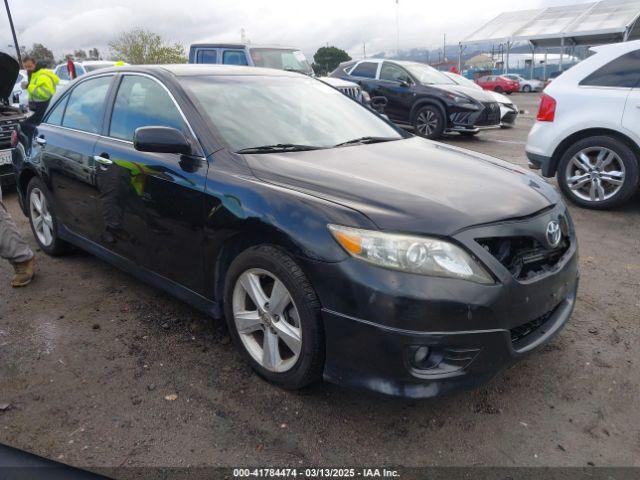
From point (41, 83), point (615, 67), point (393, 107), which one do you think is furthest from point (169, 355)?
point (393, 107)

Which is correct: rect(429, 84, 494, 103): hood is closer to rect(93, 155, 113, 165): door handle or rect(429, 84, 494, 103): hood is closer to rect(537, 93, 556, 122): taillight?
rect(537, 93, 556, 122): taillight

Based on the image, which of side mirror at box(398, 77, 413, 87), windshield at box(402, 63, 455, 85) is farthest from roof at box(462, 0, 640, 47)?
side mirror at box(398, 77, 413, 87)

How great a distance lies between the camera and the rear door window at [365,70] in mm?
12391

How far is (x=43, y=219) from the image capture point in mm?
4574

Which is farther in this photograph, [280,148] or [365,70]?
[365,70]

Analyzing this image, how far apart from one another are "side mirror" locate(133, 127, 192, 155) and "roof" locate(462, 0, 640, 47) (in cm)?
3621

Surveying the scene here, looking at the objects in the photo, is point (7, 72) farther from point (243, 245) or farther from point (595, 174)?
point (595, 174)

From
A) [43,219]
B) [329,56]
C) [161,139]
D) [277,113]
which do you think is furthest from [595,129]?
[329,56]

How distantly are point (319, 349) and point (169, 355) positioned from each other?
3.56 ft

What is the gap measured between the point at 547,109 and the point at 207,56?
9009mm

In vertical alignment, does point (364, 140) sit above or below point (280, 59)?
below

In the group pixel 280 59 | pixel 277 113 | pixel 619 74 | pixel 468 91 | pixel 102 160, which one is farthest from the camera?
pixel 280 59

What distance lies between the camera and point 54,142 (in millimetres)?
4102

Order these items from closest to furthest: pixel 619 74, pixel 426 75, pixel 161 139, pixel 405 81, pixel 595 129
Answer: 1. pixel 161 139
2. pixel 619 74
3. pixel 595 129
4. pixel 405 81
5. pixel 426 75
